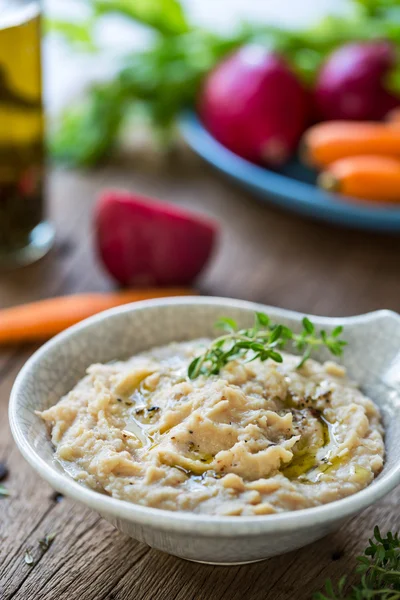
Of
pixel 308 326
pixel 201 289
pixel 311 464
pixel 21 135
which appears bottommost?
pixel 201 289

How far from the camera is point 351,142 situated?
366 centimetres

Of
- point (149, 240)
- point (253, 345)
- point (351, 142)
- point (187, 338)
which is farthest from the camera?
point (351, 142)

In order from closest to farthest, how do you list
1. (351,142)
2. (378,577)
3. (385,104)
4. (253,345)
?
(378,577) → (253,345) → (351,142) → (385,104)

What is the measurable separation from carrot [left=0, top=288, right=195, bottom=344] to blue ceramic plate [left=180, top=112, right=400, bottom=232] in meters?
0.64

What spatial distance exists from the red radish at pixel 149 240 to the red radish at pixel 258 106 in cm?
72

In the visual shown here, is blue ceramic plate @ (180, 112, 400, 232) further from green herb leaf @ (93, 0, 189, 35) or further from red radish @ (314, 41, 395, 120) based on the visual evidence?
green herb leaf @ (93, 0, 189, 35)

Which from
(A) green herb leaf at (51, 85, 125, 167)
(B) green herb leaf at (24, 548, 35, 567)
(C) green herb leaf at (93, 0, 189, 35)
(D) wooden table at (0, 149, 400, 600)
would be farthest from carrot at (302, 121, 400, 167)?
(B) green herb leaf at (24, 548, 35, 567)

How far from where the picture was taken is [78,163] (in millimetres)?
4191

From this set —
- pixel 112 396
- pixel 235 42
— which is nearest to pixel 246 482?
pixel 112 396

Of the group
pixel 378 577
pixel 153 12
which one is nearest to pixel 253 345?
pixel 378 577

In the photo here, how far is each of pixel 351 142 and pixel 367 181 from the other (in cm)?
27

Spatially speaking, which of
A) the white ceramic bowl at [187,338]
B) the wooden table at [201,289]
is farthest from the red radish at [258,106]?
the white ceramic bowl at [187,338]

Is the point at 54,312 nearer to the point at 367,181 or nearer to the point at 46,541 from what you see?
the point at 46,541

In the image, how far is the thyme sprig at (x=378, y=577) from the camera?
178cm
